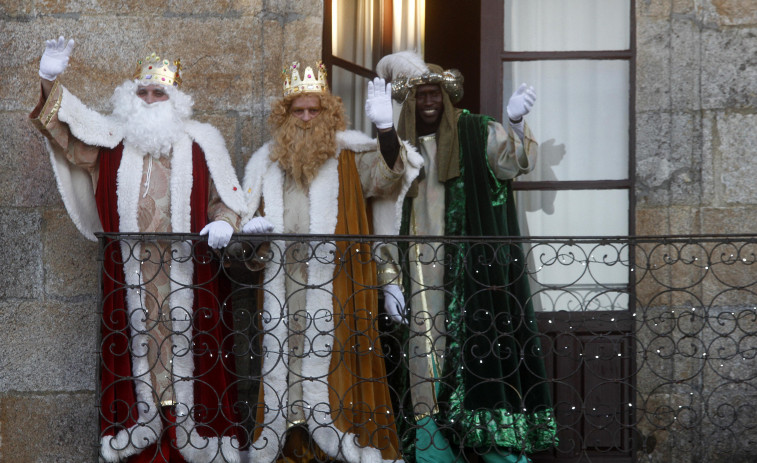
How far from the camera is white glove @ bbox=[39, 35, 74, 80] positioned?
5.69 meters

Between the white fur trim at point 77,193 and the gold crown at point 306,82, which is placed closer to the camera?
the white fur trim at point 77,193

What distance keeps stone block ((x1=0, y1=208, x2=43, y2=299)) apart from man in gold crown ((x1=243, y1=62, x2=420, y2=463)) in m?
1.14

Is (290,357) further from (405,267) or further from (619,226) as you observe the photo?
(619,226)

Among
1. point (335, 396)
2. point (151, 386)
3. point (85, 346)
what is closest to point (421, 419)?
point (335, 396)

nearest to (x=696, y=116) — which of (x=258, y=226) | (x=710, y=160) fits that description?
(x=710, y=160)

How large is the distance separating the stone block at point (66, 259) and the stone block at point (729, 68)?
319 cm

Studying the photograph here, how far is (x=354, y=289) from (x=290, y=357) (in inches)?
16.9

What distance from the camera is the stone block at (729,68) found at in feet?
21.6

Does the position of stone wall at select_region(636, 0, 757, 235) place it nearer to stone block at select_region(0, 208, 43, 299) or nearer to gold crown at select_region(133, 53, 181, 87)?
gold crown at select_region(133, 53, 181, 87)

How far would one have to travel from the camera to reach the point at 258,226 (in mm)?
5820

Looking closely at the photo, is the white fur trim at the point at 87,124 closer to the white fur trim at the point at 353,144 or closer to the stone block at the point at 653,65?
the white fur trim at the point at 353,144

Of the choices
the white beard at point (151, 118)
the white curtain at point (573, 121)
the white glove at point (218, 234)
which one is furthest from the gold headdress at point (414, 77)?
the white glove at point (218, 234)

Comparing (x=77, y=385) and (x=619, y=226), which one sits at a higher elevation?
(x=619, y=226)

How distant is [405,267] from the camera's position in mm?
6082
